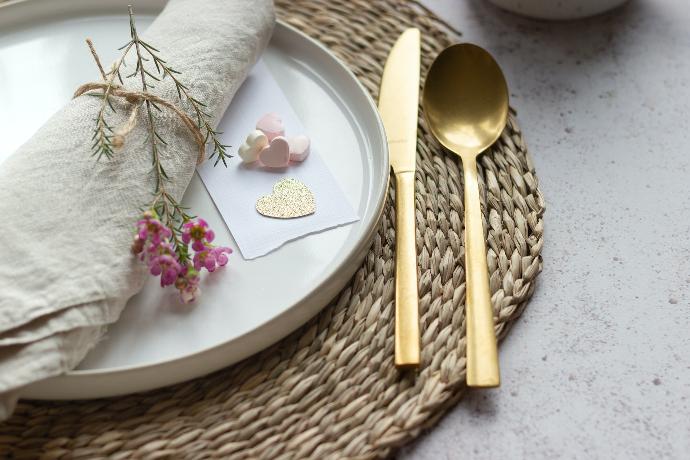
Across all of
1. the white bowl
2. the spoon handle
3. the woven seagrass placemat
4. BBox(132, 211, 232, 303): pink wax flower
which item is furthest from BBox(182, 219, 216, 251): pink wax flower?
the white bowl

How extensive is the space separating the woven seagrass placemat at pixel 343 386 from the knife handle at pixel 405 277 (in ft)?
0.04

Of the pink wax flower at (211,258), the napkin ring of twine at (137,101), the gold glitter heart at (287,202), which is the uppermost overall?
the napkin ring of twine at (137,101)

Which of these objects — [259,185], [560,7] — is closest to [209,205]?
[259,185]

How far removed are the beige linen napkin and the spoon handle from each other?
27 centimetres

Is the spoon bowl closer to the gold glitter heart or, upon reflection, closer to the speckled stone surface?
the speckled stone surface

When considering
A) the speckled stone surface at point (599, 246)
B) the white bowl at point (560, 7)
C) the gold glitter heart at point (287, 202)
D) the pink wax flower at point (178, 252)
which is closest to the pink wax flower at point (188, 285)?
the pink wax flower at point (178, 252)

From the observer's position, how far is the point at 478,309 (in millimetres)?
752

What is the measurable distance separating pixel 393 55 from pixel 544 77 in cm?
20

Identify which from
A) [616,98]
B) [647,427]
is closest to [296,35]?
[616,98]

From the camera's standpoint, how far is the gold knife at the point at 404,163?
0.74 metres

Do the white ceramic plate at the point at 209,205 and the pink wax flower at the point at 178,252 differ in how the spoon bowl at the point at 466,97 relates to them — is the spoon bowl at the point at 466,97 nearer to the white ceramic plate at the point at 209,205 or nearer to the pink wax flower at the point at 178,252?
the white ceramic plate at the point at 209,205

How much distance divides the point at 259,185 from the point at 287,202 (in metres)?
0.04

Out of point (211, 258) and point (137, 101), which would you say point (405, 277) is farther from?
point (137, 101)

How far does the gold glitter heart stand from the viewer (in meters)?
0.79
